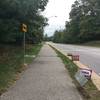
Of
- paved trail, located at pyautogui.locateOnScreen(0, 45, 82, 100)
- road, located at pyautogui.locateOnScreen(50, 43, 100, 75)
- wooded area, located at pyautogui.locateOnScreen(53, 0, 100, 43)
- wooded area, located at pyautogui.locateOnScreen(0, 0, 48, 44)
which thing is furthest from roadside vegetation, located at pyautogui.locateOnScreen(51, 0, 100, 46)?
paved trail, located at pyautogui.locateOnScreen(0, 45, 82, 100)

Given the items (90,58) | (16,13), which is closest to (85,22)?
(90,58)

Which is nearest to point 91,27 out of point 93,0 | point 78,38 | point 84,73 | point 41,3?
point 93,0

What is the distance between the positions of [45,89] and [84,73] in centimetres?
170

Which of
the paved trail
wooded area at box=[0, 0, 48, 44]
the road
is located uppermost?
wooded area at box=[0, 0, 48, 44]

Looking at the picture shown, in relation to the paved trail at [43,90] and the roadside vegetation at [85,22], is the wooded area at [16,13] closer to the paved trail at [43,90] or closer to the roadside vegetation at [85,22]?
the paved trail at [43,90]

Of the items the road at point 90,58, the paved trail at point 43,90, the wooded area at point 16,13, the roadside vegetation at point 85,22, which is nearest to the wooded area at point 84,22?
the roadside vegetation at point 85,22

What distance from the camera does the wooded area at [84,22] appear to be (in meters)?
95.2

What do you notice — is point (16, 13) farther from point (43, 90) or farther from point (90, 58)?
point (43, 90)

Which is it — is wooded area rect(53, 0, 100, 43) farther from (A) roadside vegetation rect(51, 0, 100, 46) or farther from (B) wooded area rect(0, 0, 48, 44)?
(B) wooded area rect(0, 0, 48, 44)

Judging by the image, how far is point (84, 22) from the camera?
3844 inches

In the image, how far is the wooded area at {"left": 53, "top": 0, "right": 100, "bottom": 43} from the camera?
3750 inches

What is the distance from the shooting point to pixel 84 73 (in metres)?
10.8

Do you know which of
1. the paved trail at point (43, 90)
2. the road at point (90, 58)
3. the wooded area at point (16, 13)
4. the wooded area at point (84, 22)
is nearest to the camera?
the paved trail at point (43, 90)

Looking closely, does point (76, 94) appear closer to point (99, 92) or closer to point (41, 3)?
point (99, 92)
